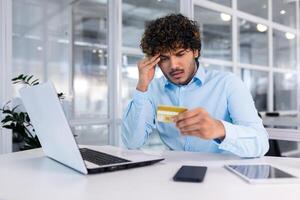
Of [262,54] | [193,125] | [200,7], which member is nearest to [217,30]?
[200,7]

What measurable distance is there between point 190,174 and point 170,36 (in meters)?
0.79

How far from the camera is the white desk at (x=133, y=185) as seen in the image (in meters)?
0.70

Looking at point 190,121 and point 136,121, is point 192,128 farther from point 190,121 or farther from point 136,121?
point 136,121

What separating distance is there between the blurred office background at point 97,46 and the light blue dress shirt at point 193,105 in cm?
63

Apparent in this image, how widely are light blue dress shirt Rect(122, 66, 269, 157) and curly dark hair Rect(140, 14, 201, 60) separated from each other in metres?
0.14

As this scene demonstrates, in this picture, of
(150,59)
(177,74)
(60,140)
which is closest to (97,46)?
(150,59)

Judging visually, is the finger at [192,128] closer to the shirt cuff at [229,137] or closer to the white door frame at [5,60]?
the shirt cuff at [229,137]

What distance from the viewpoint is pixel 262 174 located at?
86 cm

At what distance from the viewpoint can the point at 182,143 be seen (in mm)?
1424

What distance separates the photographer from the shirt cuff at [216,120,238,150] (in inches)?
41.8

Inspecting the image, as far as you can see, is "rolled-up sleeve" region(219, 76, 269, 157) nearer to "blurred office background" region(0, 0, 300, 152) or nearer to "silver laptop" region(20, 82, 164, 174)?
"silver laptop" region(20, 82, 164, 174)

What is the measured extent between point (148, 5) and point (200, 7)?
0.60m

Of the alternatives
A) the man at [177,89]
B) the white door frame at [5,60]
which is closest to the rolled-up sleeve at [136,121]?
the man at [177,89]

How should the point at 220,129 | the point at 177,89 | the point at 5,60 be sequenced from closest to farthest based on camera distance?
the point at 220,129
the point at 177,89
the point at 5,60
